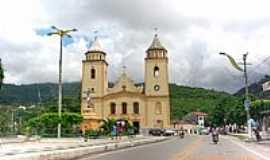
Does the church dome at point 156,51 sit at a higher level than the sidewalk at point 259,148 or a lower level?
higher

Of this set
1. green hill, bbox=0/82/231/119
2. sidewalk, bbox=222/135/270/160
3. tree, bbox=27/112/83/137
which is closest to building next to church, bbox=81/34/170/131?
green hill, bbox=0/82/231/119

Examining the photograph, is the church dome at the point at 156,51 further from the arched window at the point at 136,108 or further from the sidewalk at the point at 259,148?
the sidewalk at the point at 259,148

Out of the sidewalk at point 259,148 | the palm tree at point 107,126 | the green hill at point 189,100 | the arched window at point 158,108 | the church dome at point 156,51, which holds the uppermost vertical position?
the church dome at point 156,51

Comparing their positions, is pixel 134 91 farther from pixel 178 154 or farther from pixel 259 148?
pixel 178 154

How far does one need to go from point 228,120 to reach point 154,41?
79.0 ft

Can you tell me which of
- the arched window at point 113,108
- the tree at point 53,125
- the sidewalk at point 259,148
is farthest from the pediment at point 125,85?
the sidewalk at point 259,148

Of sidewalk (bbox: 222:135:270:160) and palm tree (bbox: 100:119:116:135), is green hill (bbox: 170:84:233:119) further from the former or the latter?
sidewalk (bbox: 222:135:270:160)

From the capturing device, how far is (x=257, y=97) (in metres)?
88.9

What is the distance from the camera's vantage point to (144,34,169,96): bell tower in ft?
320

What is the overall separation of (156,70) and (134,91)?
6.76 metres

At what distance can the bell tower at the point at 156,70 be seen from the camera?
320 feet

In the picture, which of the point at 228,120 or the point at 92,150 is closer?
the point at 92,150

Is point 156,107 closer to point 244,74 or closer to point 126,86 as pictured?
point 126,86

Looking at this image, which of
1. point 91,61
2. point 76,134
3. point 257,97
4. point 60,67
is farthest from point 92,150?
point 91,61
